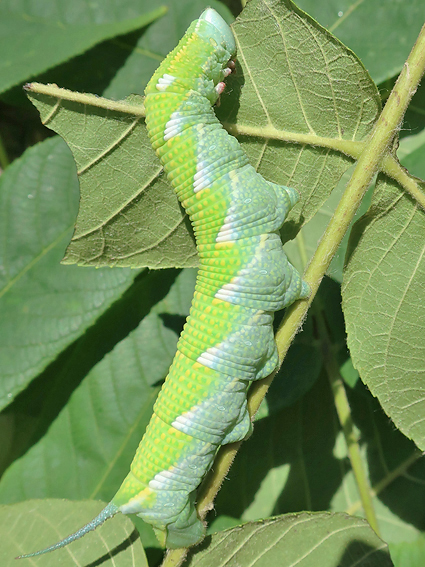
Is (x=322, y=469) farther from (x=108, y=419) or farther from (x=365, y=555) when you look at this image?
(x=108, y=419)

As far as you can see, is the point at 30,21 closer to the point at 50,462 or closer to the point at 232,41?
the point at 232,41

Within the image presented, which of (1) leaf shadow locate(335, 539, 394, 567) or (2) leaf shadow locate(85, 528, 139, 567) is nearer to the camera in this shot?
(1) leaf shadow locate(335, 539, 394, 567)

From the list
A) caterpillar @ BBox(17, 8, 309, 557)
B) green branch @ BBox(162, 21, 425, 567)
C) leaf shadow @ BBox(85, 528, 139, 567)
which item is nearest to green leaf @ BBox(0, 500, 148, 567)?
leaf shadow @ BBox(85, 528, 139, 567)

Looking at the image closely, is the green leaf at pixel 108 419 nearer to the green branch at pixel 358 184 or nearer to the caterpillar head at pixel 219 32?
the green branch at pixel 358 184

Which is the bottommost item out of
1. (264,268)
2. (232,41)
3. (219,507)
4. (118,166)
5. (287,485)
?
(219,507)

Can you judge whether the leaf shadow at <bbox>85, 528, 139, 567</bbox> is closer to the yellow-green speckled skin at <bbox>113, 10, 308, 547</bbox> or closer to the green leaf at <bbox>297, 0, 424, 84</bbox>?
the yellow-green speckled skin at <bbox>113, 10, 308, 547</bbox>

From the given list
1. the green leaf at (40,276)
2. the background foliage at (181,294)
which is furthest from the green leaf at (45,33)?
the green leaf at (40,276)

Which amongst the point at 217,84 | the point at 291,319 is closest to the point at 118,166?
the point at 217,84

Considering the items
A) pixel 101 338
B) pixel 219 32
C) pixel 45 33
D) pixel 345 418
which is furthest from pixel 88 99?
pixel 345 418
